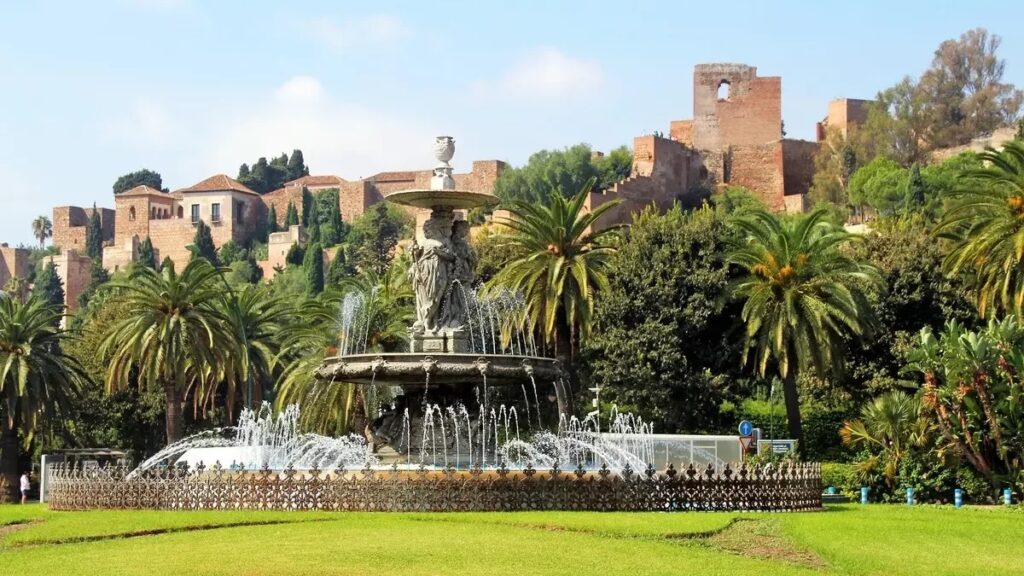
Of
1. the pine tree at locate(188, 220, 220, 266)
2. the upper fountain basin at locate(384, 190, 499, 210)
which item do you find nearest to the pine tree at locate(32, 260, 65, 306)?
the pine tree at locate(188, 220, 220, 266)

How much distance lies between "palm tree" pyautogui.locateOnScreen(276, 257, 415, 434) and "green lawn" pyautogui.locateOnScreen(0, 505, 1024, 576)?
821 inches

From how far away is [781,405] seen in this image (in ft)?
202

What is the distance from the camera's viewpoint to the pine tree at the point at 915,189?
85500mm

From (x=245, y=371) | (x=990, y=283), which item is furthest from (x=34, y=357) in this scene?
(x=990, y=283)

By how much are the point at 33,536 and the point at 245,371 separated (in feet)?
86.0

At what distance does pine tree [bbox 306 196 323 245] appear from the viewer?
5364 inches

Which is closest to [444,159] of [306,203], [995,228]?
[995,228]

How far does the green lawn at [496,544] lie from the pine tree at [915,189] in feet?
207

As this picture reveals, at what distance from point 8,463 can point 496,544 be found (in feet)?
98.2

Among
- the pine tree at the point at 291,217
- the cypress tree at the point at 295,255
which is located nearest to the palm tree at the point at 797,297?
the cypress tree at the point at 295,255

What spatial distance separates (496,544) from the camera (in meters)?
19.2

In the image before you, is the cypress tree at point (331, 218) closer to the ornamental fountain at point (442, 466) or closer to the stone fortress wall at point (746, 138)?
the stone fortress wall at point (746, 138)

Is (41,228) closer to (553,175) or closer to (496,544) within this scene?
(553,175)

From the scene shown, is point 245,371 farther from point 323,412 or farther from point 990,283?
point 990,283
